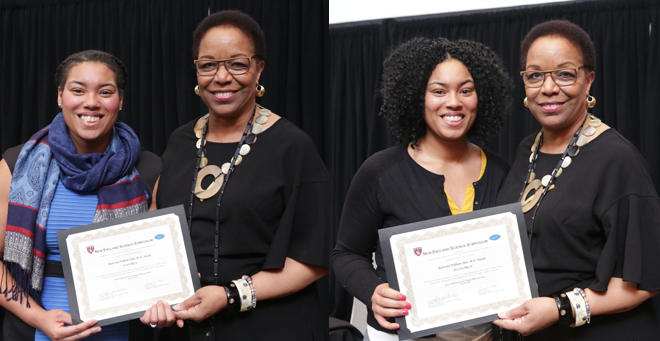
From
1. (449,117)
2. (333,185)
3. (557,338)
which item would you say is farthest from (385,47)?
(557,338)

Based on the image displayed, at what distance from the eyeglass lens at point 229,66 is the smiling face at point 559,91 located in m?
1.00

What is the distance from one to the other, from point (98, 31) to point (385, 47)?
2.48 meters

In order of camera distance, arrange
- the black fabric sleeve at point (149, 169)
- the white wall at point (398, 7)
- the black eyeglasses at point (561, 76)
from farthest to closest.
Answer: the white wall at point (398, 7) < the black fabric sleeve at point (149, 169) < the black eyeglasses at point (561, 76)

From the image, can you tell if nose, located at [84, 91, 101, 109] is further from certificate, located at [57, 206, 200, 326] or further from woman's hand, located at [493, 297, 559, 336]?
woman's hand, located at [493, 297, 559, 336]

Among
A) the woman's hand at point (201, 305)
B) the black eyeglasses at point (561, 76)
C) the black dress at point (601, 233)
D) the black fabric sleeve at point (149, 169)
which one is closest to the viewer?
the black dress at point (601, 233)

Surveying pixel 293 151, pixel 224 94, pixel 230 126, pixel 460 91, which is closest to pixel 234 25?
pixel 224 94

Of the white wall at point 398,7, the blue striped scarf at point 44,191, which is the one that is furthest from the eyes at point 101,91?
the white wall at point 398,7

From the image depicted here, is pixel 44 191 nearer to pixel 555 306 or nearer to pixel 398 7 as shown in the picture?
pixel 555 306

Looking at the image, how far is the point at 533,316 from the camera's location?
164 centimetres

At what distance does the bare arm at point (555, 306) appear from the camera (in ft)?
5.40

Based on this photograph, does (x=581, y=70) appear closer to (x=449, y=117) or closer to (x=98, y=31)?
(x=449, y=117)

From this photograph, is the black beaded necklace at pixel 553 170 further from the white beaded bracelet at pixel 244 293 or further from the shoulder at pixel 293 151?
the white beaded bracelet at pixel 244 293

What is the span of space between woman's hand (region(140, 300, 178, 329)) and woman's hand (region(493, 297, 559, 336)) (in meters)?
1.04

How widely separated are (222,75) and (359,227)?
0.72 metres
